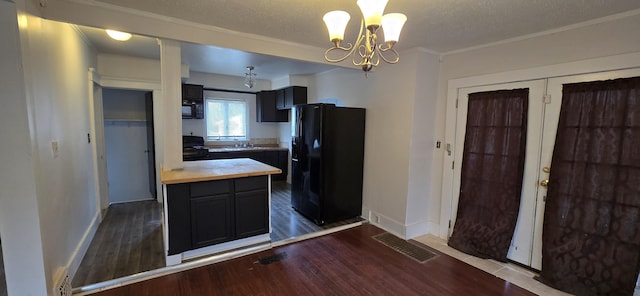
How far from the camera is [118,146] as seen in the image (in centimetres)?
452

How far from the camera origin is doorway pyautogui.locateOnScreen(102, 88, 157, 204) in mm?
4430

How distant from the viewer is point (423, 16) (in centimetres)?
219

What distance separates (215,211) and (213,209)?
3cm

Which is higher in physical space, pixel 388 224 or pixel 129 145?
pixel 129 145

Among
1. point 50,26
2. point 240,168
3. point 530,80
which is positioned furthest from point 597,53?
point 50,26

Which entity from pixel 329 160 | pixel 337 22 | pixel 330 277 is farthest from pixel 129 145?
pixel 337 22

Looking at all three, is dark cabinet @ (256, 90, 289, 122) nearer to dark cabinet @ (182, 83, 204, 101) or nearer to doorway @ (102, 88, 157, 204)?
dark cabinet @ (182, 83, 204, 101)

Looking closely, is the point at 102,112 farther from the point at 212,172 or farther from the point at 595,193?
the point at 595,193

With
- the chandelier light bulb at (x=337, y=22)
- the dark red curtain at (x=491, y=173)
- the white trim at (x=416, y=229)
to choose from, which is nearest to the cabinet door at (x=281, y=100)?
the white trim at (x=416, y=229)

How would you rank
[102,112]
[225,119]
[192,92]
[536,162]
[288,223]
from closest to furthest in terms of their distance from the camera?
[536,162] < [288,223] < [102,112] < [192,92] < [225,119]

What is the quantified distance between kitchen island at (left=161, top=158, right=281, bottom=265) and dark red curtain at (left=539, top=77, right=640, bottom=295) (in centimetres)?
282

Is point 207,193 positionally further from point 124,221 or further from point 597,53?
point 597,53

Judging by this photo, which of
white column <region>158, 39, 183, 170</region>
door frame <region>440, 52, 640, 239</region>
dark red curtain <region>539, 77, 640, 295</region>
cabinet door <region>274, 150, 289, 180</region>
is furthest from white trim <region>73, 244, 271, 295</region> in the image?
cabinet door <region>274, 150, 289, 180</region>

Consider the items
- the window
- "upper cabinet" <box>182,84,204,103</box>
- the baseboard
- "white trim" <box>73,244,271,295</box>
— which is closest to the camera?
"white trim" <box>73,244,271,295</box>
